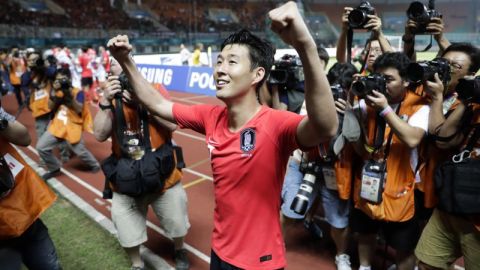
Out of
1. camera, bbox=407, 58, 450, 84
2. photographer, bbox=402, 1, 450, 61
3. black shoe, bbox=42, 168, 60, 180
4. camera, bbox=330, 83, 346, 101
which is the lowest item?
black shoe, bbox=42, 168, 60, 180

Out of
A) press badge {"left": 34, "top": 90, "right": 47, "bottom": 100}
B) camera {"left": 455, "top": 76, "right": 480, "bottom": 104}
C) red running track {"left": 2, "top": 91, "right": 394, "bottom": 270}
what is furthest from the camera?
press badge {"left": 34, "top": 90, "right": 47, "bottom": 100}

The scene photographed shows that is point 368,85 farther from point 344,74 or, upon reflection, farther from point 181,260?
point 181,260

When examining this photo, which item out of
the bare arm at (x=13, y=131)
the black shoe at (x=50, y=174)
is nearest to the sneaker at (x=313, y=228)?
the bare arm at (x=13, y=131)

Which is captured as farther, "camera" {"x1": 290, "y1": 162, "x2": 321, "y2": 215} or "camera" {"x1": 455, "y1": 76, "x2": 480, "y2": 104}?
"camera" {"x1": 290, "y1": 162, "x2": 321, "y2": 215}

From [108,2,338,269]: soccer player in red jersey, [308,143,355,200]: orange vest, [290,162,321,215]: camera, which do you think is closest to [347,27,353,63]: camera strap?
[308,143,355,200]: orange vest

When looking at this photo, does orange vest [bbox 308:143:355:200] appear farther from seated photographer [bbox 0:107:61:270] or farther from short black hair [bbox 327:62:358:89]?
seated photographer [bbox 0:107:61:270]

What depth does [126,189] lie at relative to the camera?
299 cm

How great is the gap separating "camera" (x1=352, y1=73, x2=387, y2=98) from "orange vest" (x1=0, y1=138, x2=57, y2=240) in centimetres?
216

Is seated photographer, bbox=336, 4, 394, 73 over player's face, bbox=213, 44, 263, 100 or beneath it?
over

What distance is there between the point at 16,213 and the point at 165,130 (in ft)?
A: 4.24

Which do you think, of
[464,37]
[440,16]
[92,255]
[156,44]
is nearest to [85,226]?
[92,255]

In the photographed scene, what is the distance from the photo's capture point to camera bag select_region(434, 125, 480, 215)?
2184 millimetres

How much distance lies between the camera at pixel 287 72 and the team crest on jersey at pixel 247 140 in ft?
4.18

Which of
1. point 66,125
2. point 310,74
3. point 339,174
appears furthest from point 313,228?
point 66,125
